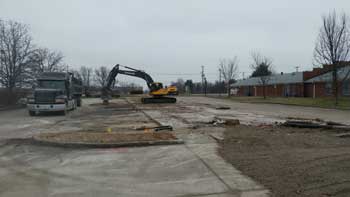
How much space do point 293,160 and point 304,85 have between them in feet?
160

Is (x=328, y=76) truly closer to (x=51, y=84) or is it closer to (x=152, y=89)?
(x=152, y=89)

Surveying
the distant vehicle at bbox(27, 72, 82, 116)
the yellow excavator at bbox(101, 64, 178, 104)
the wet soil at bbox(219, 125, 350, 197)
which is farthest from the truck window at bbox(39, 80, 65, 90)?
the wet soil at bbox(219, 125, 350, 197)

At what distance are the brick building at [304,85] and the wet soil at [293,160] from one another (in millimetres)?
31302

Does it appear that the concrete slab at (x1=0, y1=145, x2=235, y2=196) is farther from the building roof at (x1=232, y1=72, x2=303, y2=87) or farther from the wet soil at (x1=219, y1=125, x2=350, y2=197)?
the building roof at (x1=232, y1=72, x2=303, y2=87)

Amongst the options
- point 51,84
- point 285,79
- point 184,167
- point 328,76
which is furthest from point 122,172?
point 285,79

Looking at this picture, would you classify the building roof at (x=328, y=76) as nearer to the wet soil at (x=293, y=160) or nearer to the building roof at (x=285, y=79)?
the building roof at (x=285, y=79)

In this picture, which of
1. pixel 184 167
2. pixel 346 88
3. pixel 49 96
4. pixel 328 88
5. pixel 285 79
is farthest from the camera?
pixel 285 79

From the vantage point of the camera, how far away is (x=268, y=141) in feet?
32.7

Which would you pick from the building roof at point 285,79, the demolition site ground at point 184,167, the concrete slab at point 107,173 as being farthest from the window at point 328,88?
the concrete slab at point 107,173

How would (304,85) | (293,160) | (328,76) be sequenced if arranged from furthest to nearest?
(304,85)
(328,76)
(293,160)

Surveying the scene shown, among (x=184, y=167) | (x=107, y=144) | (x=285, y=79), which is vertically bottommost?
(x=184, y=167)

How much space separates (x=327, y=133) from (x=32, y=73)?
33.4 m

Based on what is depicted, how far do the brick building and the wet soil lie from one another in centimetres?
3130

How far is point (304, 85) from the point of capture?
171 ft
